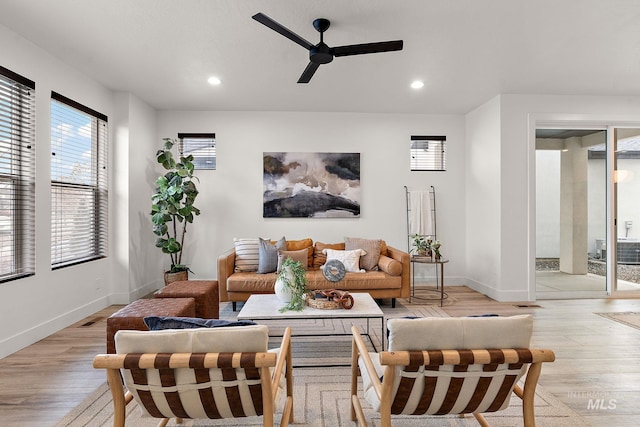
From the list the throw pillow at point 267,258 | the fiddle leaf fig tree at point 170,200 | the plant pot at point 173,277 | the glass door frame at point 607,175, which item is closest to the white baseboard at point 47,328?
the plant pot at point 173,277

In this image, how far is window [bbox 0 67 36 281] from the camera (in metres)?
3.20

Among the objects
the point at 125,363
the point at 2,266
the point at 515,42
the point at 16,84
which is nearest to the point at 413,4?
the point at 515,42

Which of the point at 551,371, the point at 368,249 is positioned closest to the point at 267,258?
the point at 368,249

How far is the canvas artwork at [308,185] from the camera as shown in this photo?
5816 millimetres

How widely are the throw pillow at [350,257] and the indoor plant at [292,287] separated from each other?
1574mm

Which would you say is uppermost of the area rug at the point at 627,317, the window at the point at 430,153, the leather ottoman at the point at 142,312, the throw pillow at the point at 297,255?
the window at the point at 430,153

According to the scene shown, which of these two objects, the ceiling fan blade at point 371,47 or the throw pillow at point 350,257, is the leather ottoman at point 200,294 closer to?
the throw pillow at point 350,257

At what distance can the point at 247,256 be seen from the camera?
4883 mm

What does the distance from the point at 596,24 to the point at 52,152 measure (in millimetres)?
5293

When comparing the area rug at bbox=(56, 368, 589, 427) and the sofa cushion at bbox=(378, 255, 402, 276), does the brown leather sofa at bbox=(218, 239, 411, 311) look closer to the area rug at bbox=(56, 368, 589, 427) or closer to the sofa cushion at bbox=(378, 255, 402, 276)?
the sofa cushion at bbox=(378, 255, 402, 276)

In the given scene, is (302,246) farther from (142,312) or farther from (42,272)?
(42,272)

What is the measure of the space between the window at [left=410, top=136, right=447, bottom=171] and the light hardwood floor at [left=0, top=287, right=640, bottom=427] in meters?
2.56

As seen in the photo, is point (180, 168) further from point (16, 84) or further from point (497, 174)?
point (497, 174)

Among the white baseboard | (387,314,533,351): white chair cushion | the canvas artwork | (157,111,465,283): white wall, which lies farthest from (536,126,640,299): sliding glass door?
the white baseboard
